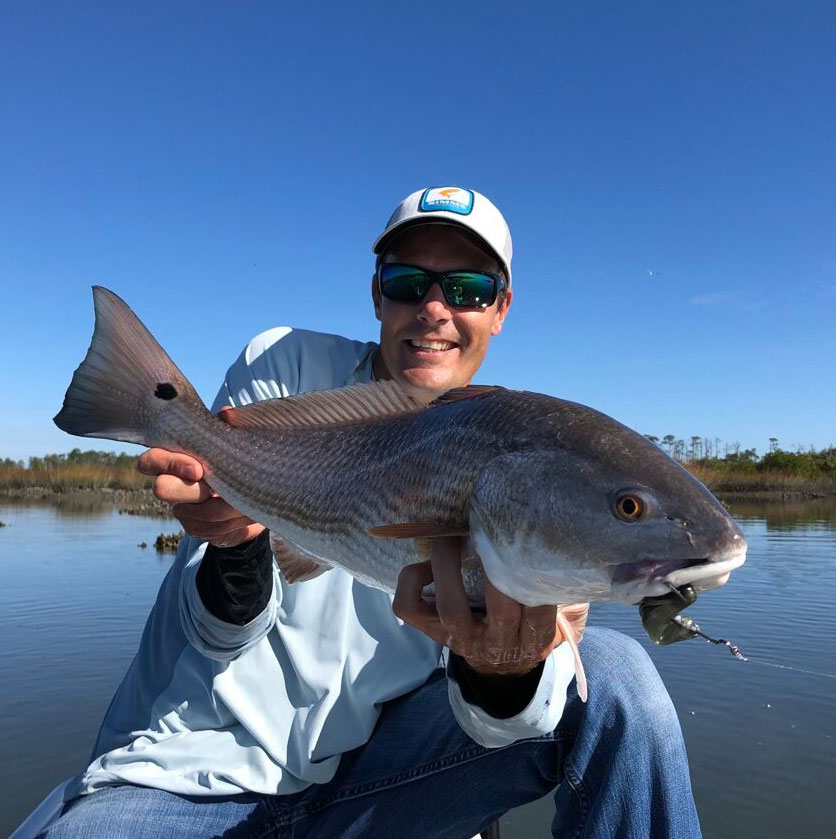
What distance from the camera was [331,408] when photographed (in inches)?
111

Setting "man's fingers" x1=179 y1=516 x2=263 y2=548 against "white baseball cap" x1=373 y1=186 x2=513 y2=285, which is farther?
"white baseball cap" x1=373 y1=186 x2=513 y2=285

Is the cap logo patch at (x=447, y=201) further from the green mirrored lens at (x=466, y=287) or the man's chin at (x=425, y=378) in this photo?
the man's chin at (x=425, y=378)

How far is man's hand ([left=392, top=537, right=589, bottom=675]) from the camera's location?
2090mm

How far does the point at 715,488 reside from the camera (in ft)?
126

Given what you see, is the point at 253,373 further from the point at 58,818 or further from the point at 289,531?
the point at 58,818

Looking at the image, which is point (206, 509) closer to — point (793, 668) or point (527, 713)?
point (527, 713)

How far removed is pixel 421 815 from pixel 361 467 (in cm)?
154

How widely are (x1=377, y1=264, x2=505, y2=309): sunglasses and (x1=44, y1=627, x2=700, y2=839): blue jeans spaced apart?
181cm

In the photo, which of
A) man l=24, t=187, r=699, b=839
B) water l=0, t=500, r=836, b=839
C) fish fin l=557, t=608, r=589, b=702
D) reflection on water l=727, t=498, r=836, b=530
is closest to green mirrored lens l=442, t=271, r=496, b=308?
man l=24, t=187, r=699, b=839

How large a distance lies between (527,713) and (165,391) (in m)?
1.91

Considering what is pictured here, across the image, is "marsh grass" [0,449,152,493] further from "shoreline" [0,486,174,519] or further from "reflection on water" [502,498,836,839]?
"reflection on water" [502,498,836,839]

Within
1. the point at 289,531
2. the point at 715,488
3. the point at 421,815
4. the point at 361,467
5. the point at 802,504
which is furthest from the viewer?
the point at 715,488

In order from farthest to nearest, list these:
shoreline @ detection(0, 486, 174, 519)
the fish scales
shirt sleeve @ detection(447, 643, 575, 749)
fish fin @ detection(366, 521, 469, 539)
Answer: shoreline @ detection(0, 486, 174, 519), shirt sleeve @ detection(447, 643, 575, 749), fish fin @ detection(366, 521, 469, 539), the fish scales

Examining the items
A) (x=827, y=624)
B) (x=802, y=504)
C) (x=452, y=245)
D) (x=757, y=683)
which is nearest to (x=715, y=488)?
(x=802, y=504)
